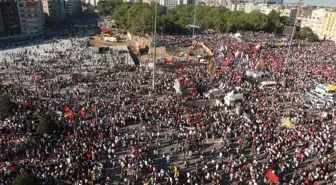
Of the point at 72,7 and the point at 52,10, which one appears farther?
the point at 72,7

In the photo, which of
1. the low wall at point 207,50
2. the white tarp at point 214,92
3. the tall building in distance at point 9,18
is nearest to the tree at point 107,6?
the tall building in distance at point 9,18

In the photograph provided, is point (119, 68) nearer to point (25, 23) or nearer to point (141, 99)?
point (141, 99)

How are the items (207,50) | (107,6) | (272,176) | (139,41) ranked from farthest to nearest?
(107,6) → (139,41) → (207,50) → (272,176)

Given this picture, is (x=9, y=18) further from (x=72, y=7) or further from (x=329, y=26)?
(x=329, y=26)

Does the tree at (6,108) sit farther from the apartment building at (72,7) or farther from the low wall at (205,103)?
the apartment building at (72,7)

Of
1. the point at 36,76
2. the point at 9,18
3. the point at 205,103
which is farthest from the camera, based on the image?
the point at 9,18

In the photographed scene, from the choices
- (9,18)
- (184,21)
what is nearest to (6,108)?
(9,18)

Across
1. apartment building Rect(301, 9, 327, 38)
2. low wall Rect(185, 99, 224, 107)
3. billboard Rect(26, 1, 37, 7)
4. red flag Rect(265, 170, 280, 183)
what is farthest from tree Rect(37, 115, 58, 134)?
apartment building Rect(301, 9, 327, 38)
